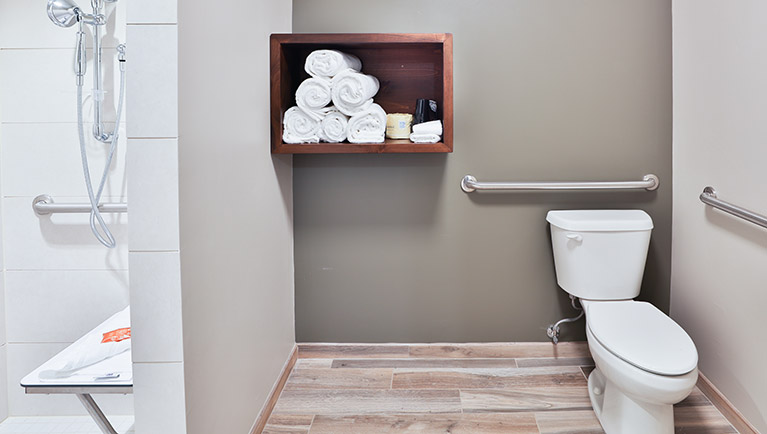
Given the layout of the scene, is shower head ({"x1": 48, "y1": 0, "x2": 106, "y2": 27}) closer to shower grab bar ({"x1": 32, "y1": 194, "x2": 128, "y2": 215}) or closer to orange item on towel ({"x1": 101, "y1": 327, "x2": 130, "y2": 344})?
shower grab bar ({"x1": 32, "y1": 194, "x2": 128, "y2": 215})

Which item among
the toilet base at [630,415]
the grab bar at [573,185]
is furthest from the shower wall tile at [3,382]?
the toilet base at [630,415]

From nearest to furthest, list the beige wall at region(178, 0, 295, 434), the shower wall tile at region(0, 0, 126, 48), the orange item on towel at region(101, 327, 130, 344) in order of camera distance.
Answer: the beige wall at region(178, 0, 295, 434), the orange item on towel at region(101, 327, 130, 344), the shower wall tile at region(0, 0, 126, 48)

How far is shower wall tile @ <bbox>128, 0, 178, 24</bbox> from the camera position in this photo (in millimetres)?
1043

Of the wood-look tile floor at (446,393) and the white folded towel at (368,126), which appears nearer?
the wood-look tile floor at (446,393)

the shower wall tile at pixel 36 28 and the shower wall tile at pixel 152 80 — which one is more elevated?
the shower wall tile at pixel 36 28

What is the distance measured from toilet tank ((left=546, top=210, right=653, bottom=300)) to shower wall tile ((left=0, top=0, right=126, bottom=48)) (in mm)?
1758

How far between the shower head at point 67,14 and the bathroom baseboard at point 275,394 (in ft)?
4.60

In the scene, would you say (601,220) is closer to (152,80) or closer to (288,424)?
(288,424)

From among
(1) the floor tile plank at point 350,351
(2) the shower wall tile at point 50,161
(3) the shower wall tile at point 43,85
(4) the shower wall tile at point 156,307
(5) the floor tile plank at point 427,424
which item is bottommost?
(5) the floor tile plank at point 427,424

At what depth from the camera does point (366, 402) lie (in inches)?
75.9

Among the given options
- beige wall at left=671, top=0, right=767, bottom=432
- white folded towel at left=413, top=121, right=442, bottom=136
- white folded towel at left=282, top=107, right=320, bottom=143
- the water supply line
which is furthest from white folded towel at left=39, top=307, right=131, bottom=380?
beige wall at left=671, top=0, right=767, bottom=432

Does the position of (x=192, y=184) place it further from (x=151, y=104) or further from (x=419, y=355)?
(x=419, y=355)

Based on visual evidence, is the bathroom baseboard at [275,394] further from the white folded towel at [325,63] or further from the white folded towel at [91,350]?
the white folded towel at [325,63]

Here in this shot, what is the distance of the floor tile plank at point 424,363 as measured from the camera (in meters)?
2.21
